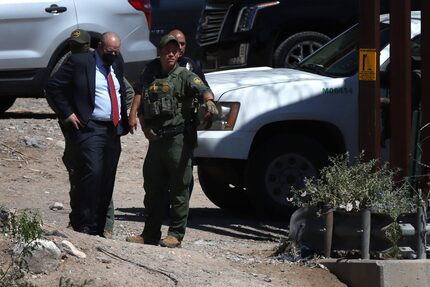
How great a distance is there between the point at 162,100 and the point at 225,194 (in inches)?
124

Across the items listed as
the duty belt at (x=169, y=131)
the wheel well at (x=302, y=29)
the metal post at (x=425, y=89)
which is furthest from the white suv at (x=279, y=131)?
the wheel well at (x=302, y=29)

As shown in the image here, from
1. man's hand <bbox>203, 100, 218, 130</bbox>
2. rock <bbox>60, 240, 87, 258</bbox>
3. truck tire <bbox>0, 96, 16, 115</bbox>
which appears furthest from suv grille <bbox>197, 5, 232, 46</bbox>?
rock <bbox>60, 240, 87, 258</bbox>

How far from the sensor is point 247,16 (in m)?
15.7

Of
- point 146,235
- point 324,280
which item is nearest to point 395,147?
point 324,280

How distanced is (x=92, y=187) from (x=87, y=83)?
0.81 meters

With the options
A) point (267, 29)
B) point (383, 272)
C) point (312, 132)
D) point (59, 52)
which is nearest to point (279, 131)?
point (312, 132)

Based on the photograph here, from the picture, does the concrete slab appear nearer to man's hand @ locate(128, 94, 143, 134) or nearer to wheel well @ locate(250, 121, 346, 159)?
man's hand @ locate(128, 94, 143, 134)

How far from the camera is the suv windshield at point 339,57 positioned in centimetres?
1113

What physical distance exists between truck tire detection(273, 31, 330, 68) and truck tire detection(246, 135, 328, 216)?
4.89m

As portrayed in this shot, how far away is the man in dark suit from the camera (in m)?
9.22

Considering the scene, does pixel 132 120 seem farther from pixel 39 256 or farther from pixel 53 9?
pixel 53 9


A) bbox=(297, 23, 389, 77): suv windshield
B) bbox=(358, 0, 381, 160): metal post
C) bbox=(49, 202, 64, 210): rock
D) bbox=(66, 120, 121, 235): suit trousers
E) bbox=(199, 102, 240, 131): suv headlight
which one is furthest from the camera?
bbox=(49, 202, 64, 210): rock

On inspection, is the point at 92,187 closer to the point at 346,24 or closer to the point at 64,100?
the point at 64,100

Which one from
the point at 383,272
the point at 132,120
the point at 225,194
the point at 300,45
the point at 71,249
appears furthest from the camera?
the point at 300,45
